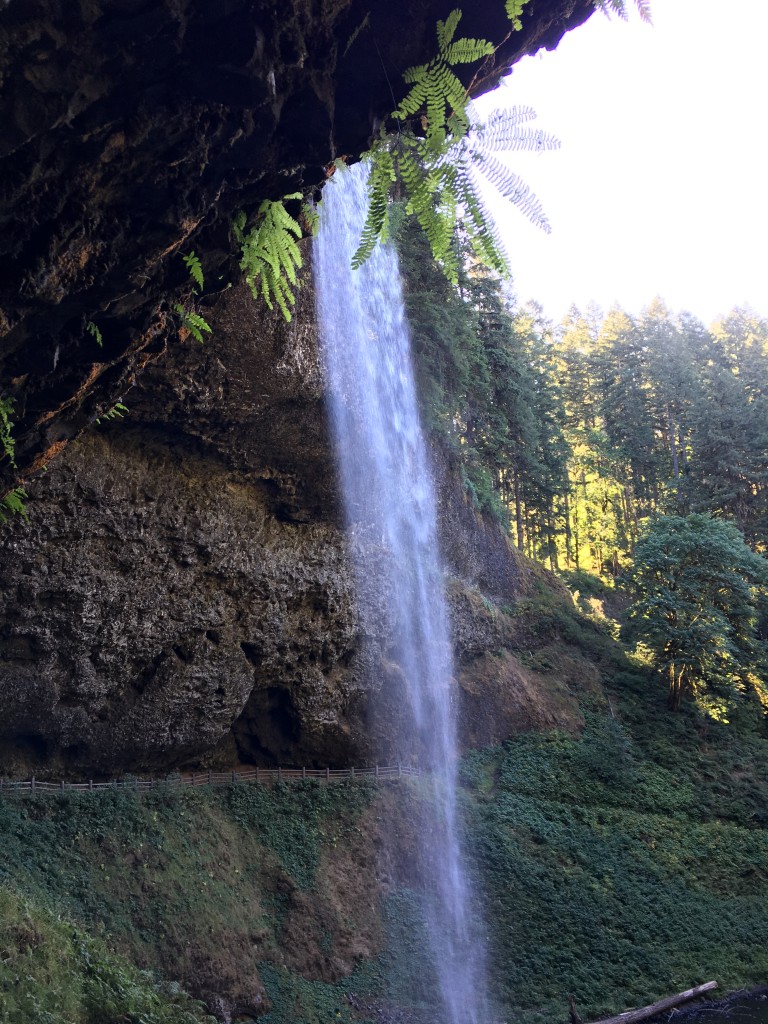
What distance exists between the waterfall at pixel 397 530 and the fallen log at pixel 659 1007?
241 centimetres

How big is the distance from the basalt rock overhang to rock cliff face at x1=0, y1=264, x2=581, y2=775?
876 cm

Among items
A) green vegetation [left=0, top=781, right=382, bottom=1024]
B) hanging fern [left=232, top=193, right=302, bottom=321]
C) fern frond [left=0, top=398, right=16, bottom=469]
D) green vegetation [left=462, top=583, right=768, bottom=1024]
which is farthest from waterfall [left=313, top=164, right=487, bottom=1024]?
fern frond [left=0, top=398, right=16, bottom=469]

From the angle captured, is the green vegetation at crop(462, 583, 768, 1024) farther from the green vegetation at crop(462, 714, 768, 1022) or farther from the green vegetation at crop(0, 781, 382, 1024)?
the green vegetation at crop(0, 781, 382, 1024)

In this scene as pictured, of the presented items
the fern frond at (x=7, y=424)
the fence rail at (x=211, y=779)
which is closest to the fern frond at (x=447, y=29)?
the fern frond at (x=7, y=424)

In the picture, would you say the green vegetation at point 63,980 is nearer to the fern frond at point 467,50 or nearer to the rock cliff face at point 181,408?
the rock cliff face at point 181,408

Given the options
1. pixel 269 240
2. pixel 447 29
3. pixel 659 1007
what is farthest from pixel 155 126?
pixel 659 1007

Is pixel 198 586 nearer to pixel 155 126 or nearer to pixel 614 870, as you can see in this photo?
pixel 614 870

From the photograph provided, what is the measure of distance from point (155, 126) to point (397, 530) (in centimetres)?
1874

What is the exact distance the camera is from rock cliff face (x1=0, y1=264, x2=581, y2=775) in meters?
14.5

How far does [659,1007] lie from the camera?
14.7 meters

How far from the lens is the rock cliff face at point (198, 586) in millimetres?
14484

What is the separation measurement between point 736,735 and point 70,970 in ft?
68.1

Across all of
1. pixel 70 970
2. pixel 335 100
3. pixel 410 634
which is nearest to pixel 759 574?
pixel 410 634

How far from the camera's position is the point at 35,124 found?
2.74 m
